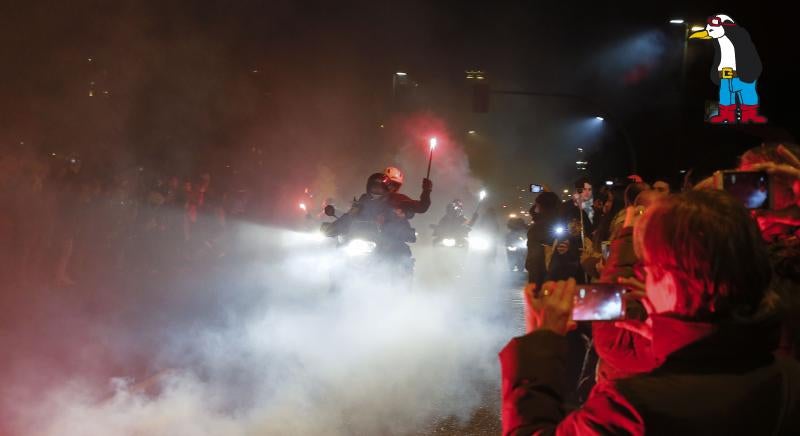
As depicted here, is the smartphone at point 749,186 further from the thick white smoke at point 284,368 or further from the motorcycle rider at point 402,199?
the motorcycle rider at point 402,199

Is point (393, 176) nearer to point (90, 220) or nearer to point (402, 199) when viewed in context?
point (402, 199)

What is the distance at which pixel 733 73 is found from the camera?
22422mm

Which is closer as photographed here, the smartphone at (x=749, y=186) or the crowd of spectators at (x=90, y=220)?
the smartphone at (x=749, y=186)

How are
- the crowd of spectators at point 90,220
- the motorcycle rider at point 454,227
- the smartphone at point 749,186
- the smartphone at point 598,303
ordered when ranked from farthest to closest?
the motorcycle rider at point 454,227 < the crowd of spectators at point 90,220 < the smartphone at point 749,186 < the smartphone at point 598,303

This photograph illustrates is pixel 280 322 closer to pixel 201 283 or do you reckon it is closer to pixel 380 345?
pixel 380 345

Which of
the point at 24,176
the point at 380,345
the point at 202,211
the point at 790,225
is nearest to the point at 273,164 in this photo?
the point at 202,211

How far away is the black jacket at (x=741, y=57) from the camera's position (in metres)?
22.1

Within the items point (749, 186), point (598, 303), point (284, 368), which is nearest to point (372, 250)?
point (284, 368)

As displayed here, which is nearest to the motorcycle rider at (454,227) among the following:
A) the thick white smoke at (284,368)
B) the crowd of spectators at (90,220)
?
the crowd of spectators at (90,220)

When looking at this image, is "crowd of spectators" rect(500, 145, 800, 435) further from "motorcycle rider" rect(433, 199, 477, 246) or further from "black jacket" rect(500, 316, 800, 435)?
"motorcycle rider" rect(433, 199, 477, 246)

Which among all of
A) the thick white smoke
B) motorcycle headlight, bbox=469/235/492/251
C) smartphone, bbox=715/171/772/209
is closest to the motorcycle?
the thick white smoke

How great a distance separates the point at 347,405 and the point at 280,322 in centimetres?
368

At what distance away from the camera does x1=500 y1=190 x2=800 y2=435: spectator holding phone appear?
1427 mm

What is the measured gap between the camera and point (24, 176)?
1034cm
